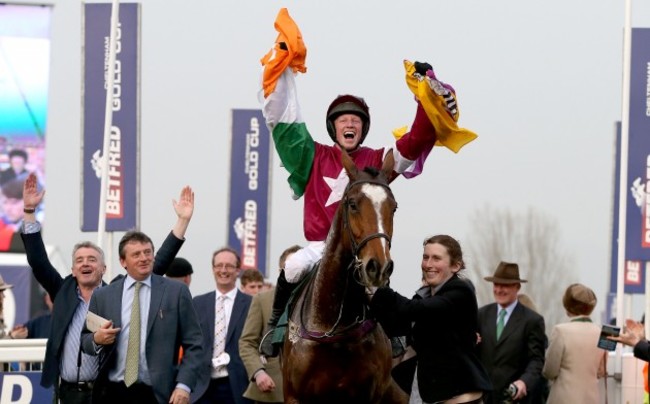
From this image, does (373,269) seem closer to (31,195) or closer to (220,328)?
(31,195)

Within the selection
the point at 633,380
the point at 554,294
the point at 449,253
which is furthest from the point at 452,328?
the point at 554,294

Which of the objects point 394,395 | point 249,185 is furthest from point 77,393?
point 249,185

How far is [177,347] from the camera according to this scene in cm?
1116

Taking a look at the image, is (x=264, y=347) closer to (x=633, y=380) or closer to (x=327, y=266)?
(x=327, y=266)

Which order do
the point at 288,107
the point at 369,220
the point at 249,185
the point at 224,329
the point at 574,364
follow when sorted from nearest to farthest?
the point at 369,220 < the point at 288,107 < the point at 224,329 < the point at 574,364 < the point at 249,185

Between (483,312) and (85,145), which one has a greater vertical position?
(85,145)

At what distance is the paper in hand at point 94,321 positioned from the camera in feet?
35.0

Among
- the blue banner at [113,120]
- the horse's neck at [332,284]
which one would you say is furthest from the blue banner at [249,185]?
the horse's neck at [332,284]

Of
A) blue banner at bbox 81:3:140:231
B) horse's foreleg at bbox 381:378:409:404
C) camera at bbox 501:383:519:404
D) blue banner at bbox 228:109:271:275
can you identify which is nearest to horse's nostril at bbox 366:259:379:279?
horse's foreleg at bbox 381:378:409:404

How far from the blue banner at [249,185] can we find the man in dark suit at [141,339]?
1527cm

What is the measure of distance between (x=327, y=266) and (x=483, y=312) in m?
4.56

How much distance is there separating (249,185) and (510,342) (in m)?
13.2

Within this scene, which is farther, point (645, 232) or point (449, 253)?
point (645, 232)

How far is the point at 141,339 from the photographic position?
11.0 meters
